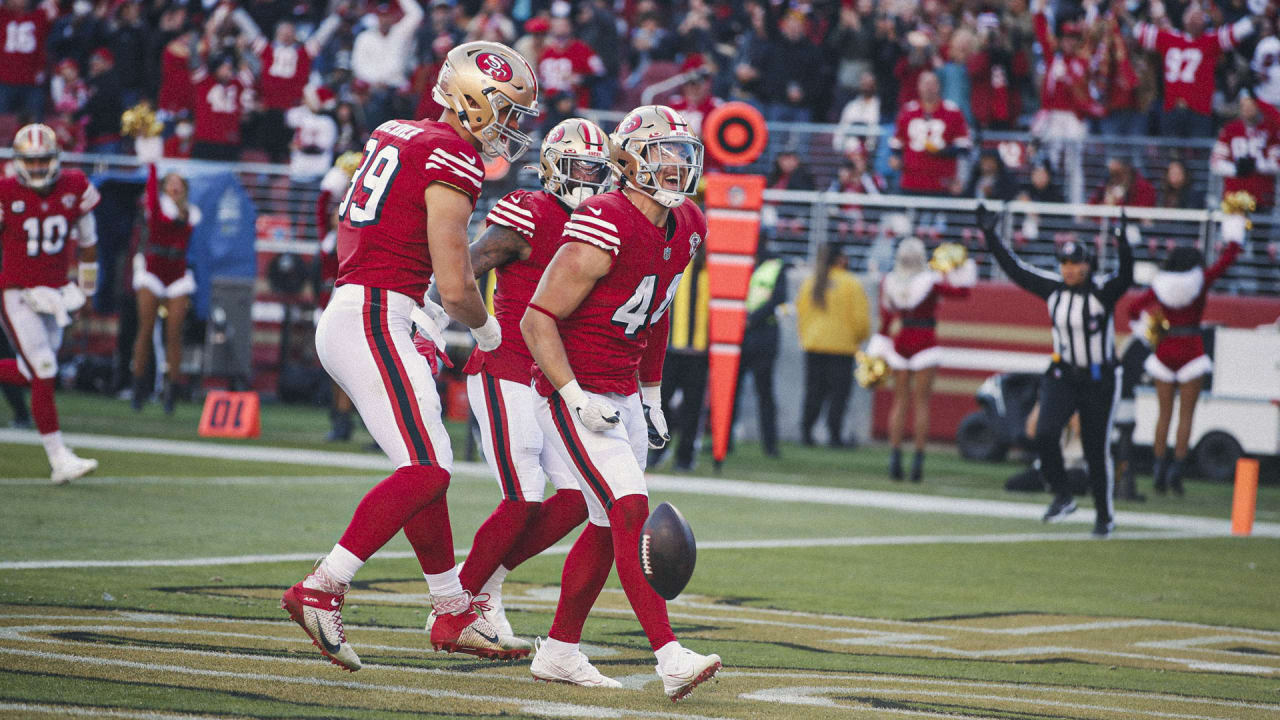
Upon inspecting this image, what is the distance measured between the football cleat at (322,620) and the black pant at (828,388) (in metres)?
13.0

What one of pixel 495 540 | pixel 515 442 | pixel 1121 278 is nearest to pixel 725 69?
pixel 1121 278

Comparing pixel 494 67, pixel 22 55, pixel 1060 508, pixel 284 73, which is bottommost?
pixel 1060 508

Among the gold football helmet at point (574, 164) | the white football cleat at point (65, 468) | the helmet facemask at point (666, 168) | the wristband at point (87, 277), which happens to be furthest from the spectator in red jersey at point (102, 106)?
the helmet facemask at point (666, 168)

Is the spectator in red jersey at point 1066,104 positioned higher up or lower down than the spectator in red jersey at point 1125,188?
higher up

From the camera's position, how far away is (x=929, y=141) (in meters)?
18.0

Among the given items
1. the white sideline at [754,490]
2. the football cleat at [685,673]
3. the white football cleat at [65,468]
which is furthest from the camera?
the white sideline at [754,490]

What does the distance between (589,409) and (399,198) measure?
0.95 m

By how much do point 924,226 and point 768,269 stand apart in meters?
3.10

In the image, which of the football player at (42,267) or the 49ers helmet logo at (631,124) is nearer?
the 49ers helmet logo at (631,124)

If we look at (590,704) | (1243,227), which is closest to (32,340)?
(590,704)

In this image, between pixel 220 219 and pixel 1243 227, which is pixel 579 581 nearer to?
pixel 1243 227

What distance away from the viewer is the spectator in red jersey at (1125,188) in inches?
688

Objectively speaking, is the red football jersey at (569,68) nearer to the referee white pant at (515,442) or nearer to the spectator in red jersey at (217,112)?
the spectator in red jersey at (217,112)

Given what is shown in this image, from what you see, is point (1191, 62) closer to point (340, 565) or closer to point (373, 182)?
point (373, 182)
